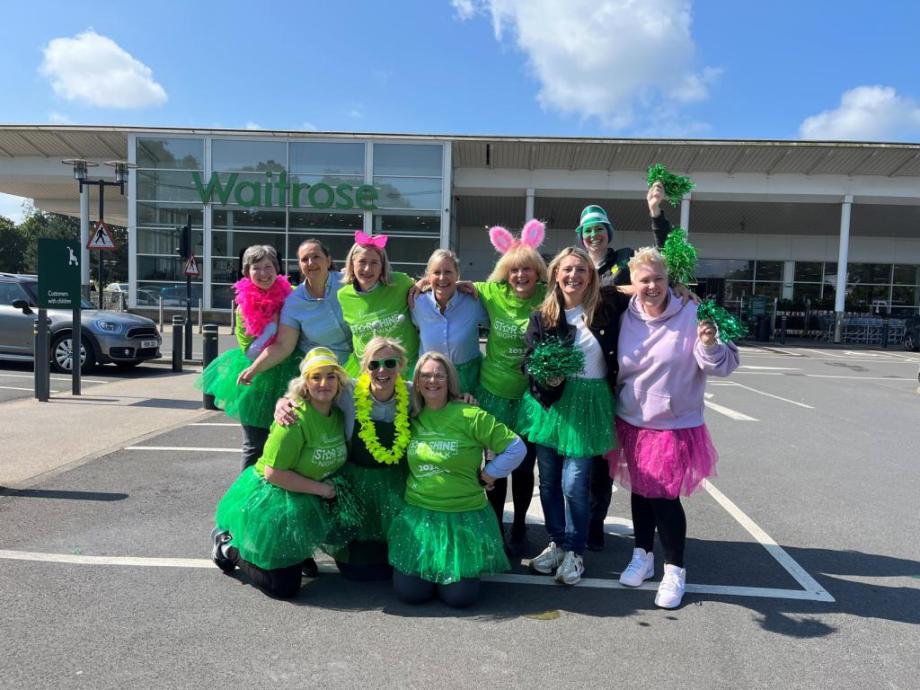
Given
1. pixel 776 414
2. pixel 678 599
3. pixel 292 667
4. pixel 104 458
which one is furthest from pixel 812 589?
pixel 776 414

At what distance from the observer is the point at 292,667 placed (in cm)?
258

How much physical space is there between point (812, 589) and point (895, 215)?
31.3 meters

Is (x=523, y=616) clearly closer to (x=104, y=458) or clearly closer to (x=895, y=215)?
(x=104, y=458)

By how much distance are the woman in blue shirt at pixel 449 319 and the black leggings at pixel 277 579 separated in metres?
1.32

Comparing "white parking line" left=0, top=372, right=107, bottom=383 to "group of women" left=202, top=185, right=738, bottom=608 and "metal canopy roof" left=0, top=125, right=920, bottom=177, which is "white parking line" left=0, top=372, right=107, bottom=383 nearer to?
"group of women" left=202, top=185, right=738, bottom=608

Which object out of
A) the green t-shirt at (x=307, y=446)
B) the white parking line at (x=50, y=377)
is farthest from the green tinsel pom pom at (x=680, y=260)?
the white parking line at (x=50, y=377)

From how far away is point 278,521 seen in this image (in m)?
3.12

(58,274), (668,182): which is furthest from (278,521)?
(58,274)

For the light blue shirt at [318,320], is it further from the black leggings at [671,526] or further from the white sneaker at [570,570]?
the black leggings at [671,526]

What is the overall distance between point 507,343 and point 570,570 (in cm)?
127

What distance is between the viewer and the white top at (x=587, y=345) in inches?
131

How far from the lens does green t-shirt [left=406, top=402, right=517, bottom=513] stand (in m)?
3.21

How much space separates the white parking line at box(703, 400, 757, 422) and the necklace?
6.58 m

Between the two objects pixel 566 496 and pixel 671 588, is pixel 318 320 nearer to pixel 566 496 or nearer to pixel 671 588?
pixel 566 496
